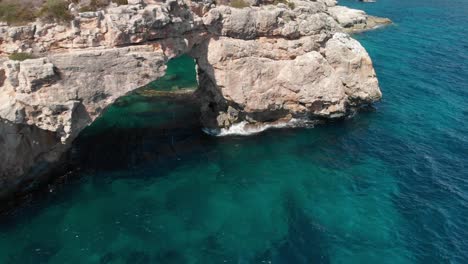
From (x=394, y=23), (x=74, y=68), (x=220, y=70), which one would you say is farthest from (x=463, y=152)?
(x=394, y=23)

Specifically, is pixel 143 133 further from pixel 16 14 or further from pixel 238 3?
pixel 16 14

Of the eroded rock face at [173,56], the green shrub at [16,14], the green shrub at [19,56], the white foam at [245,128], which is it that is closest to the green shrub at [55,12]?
the eroded rock face at [173,56]

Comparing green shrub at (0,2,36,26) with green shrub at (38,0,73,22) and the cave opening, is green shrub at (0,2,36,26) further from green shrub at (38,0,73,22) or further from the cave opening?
the cave opening

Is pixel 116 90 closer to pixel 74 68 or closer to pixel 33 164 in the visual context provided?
pixel 74 68

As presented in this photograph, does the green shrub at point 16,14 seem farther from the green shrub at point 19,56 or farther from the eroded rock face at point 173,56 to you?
the green shrub at point 19,56

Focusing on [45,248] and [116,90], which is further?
[116,90]

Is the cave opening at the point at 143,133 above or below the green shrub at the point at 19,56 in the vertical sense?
below
